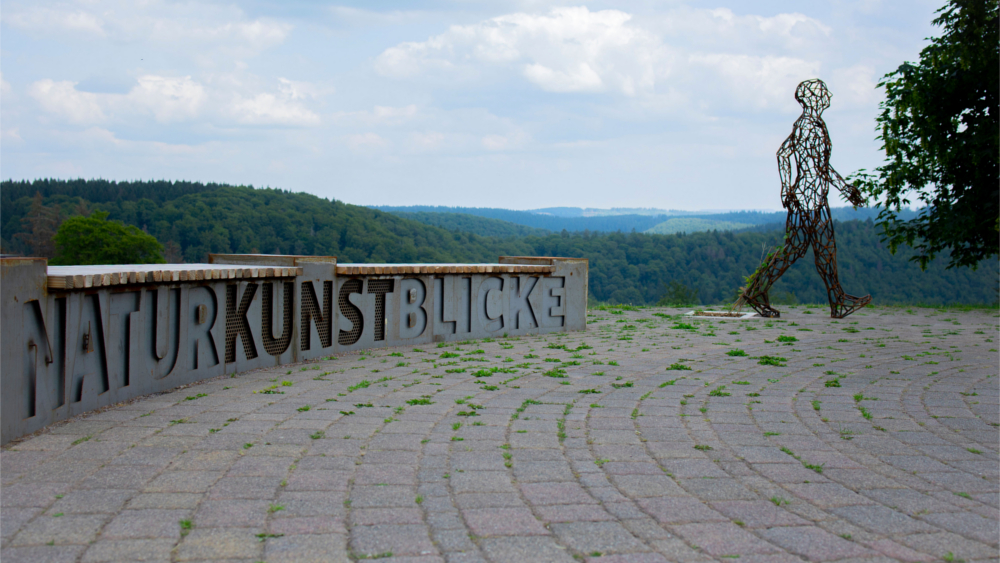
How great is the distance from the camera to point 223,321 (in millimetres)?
7016

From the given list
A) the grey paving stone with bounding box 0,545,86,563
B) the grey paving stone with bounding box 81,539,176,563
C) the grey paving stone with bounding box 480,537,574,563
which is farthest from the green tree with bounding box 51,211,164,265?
the grey paving stone with bounding box 480,537,574,563

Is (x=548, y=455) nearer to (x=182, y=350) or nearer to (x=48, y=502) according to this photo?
(x=48, y=502)

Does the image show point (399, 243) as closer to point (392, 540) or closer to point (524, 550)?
point (392, 540)

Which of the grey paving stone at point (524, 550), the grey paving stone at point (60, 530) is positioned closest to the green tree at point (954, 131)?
the grey paving stone at point (524, 550)

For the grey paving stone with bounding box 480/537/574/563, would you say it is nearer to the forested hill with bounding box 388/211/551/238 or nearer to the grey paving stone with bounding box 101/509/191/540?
the grey paving stone with bounding box 101/509/191/540

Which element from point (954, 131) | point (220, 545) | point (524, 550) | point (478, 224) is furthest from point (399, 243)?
point (524, 550)

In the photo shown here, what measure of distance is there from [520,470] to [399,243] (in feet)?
219

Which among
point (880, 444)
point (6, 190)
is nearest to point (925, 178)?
point (880, 444)

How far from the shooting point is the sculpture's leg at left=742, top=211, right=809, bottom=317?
13953mm

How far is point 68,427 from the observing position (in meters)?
4.75

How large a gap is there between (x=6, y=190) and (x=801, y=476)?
89.2m

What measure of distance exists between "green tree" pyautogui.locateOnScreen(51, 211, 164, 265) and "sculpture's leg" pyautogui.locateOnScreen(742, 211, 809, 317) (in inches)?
1596

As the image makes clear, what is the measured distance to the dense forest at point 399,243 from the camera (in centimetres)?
6488

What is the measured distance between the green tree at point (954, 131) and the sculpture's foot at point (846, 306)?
321cm
